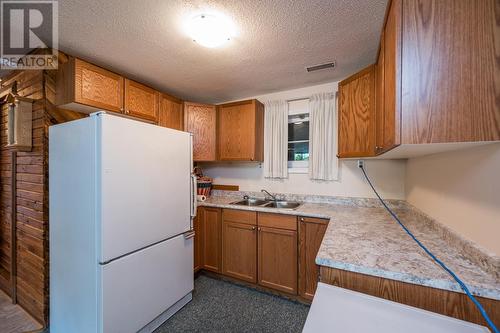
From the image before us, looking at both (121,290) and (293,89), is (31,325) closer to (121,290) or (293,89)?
(121,290)

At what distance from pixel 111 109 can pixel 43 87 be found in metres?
0.54

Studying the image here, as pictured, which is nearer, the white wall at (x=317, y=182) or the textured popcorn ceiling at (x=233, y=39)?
the textured popcorn ceiling at (x=233, y=39)

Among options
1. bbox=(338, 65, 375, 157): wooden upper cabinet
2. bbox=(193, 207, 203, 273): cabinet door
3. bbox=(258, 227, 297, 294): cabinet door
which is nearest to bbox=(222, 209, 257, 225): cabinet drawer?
bbox=(258, 227, 297, 294): cabinet door

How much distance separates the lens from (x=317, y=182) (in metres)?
2.54

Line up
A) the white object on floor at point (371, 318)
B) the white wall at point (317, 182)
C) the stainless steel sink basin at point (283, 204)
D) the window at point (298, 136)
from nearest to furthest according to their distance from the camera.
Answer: the white object on floor at point (371, 318) → the white wall at point (317, 182) → the stainless steel sink basin at point (283, 204) → the window at point (298, 136)

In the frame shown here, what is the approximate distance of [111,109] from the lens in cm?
196

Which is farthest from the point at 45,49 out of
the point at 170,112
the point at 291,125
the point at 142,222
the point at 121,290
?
the point at 291,125

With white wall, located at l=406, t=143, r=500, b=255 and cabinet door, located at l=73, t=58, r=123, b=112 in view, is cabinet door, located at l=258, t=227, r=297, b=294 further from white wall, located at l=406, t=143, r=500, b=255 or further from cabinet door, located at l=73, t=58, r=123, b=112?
cabinet door, located at l=73, t=58, r=123, b=112

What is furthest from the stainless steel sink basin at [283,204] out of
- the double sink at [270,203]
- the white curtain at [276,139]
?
the white curtain at [276,139]

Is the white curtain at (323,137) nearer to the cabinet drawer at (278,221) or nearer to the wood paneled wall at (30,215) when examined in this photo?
the cabinet drawer at (278,221)

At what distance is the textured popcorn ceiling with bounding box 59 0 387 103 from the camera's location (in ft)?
4.22

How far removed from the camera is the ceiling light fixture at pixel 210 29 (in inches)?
53.7

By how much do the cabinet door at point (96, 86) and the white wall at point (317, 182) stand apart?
1.60 metres
